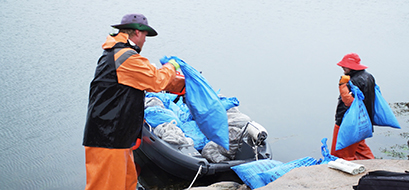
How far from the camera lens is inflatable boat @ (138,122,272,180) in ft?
11.1

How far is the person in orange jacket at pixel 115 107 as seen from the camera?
2062 mm

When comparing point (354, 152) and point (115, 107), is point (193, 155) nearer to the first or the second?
point (115, 107)

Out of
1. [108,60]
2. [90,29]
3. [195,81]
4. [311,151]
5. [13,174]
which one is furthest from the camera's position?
[90,29]

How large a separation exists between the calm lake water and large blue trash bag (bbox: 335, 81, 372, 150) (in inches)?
70.0

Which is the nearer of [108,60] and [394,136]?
[108,60]

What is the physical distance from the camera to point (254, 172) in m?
2.63

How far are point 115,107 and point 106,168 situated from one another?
0.40 meters

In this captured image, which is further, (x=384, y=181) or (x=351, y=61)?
(x=351, y=61)

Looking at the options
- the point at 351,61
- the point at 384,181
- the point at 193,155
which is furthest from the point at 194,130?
the point at 384,181

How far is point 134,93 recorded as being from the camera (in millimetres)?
2133

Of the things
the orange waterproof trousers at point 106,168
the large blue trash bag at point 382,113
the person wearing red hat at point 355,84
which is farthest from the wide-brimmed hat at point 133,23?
the large blue trash bag at point 382,113

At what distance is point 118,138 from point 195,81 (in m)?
0.76

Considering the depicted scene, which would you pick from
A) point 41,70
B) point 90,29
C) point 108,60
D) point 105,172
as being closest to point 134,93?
point 108,60

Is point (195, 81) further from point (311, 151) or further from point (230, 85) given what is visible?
point (230, 85)
